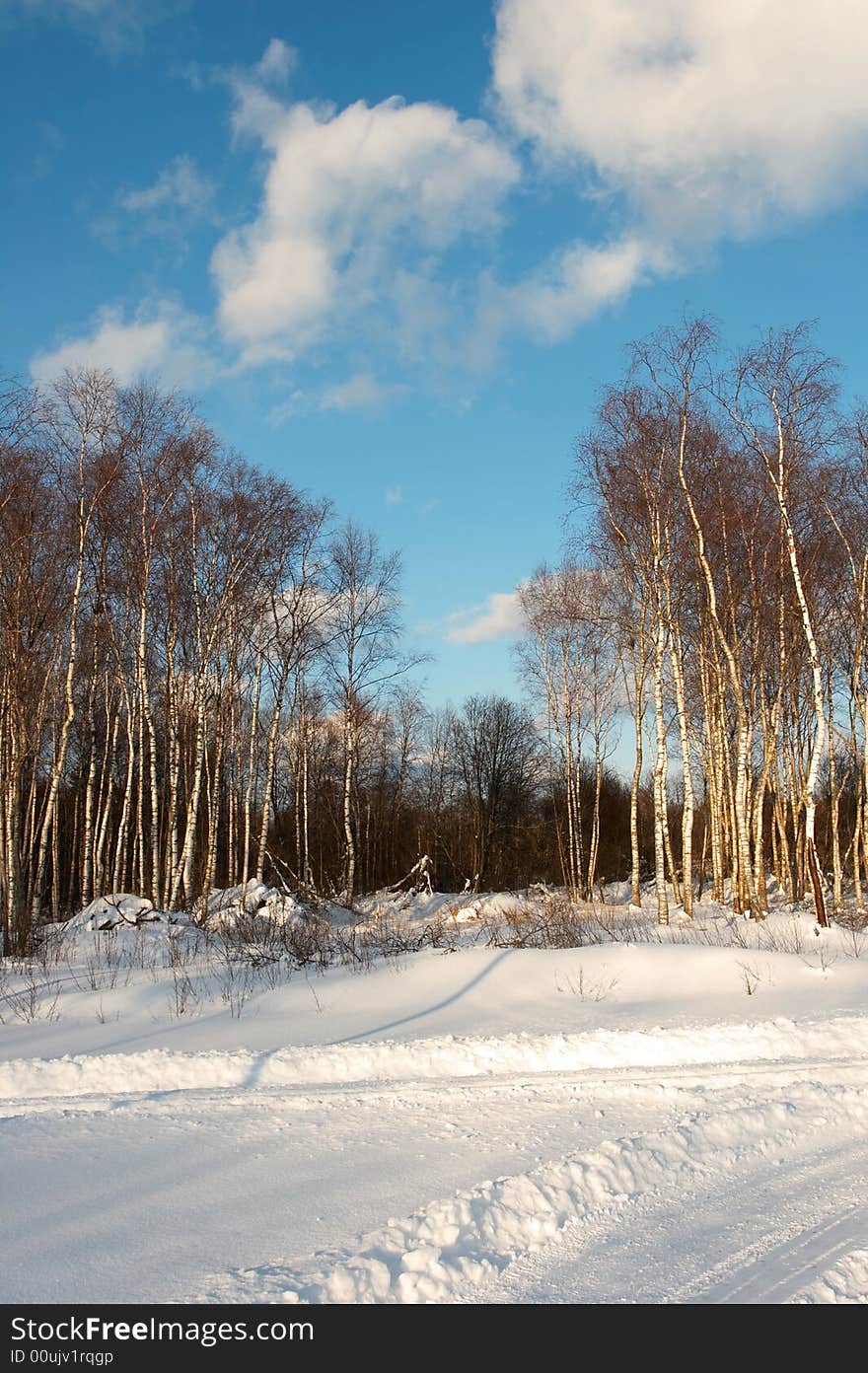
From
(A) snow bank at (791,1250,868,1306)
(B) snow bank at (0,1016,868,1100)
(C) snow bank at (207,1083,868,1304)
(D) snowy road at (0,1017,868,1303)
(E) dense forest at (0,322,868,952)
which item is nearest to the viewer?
(A) snow bank at (791,1250,868,1306)

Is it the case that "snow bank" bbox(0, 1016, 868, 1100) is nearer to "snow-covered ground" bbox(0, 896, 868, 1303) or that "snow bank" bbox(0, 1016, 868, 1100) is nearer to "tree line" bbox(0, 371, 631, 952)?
"snow-covered ground" bbox(0, 896, 868, 1303)

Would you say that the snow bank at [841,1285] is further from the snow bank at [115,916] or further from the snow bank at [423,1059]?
the snow bank at [115,916]

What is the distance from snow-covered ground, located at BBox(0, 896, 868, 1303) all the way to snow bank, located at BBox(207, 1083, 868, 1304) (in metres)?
0.01

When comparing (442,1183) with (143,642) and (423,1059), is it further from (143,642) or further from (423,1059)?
(143,642)

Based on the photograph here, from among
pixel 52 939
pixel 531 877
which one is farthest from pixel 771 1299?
pixel 531 877

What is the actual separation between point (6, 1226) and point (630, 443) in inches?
628

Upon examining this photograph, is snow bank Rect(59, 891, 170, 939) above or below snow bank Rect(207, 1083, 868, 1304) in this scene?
above

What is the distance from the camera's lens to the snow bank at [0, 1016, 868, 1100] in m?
7.43

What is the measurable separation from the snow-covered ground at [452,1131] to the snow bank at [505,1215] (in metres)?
0.01

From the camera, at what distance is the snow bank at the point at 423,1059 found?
7.43 m

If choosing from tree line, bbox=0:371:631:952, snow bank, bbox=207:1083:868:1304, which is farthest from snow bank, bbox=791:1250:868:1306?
tree line, bbox=0:371:631:952

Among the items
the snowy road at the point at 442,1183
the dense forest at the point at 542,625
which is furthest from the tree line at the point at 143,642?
the snowy road at the point at 442,1183

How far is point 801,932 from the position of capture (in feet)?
46.0

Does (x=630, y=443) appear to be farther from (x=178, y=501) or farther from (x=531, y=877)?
(x=531, y=877)
